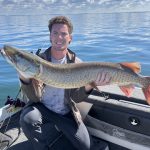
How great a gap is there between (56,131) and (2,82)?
18.3ft

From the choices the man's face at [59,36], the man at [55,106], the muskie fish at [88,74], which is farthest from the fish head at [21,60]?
the man's face at [59,36]

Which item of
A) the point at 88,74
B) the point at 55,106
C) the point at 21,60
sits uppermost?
the point at 21,60

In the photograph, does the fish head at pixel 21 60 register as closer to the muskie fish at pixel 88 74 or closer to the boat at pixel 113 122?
the muskie fish at pixel 88 74

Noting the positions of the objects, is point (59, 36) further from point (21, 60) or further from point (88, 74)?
point (21, 60)

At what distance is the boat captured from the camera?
425 cm

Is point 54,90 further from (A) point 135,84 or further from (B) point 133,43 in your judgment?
(B) point 133,43

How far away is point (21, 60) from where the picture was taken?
3.54 m

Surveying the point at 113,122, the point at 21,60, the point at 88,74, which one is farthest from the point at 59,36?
the point at 113,122

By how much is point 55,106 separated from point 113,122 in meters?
0.74

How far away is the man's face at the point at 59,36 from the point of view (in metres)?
4.21

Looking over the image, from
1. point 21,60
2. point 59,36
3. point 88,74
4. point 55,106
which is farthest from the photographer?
point 55,106

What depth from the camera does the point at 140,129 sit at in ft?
14.0

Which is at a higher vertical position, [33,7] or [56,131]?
[56,131]

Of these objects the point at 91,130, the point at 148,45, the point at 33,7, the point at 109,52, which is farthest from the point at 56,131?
the point at 33,7
